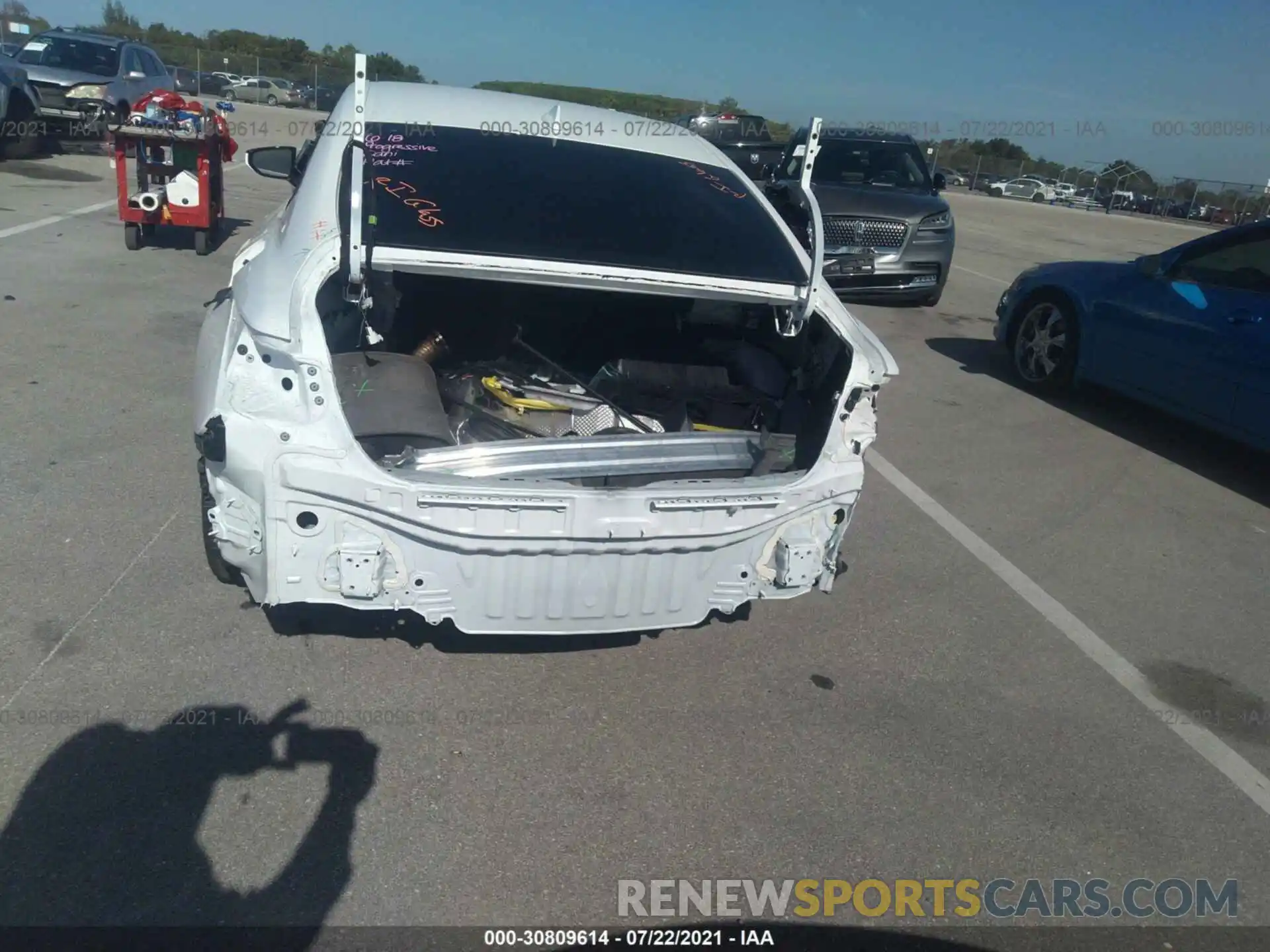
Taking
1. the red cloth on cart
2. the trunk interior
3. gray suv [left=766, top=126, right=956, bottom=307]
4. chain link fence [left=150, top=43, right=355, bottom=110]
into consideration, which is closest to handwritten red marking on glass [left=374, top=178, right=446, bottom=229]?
the trunk interior

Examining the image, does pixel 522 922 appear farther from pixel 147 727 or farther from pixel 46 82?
pixel 46 82

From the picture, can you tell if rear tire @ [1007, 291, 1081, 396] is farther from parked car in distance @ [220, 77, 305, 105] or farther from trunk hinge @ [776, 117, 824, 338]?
parked car in distance @ [220, 77, 305, 105]

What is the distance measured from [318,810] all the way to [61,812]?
0.67 m

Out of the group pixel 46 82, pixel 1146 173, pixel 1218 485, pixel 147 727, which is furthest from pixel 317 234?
pixel 1146 173

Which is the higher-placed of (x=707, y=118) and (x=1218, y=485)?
(x=707, y=118)

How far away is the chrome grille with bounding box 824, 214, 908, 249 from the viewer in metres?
10.5

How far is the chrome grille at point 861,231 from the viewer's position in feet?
34.5

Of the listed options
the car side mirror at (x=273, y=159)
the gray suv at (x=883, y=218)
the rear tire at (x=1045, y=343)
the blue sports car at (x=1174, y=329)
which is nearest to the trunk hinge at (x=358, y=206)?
the car side mirror at (x=273, y=159)

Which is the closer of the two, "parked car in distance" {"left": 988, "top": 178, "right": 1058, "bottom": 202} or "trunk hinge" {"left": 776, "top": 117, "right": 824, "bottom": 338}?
"trunk hinge" {"left": 776, "top": 117, "right": 824, "bottom": 338}

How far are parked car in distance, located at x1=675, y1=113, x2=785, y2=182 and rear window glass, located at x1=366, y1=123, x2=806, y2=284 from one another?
1063 cm

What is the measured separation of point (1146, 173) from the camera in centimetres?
4056

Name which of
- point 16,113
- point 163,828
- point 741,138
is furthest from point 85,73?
point 163,828

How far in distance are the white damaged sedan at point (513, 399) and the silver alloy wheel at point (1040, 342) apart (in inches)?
178

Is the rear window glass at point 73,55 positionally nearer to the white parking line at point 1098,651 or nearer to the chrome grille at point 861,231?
the chrome grille at point 861,231
